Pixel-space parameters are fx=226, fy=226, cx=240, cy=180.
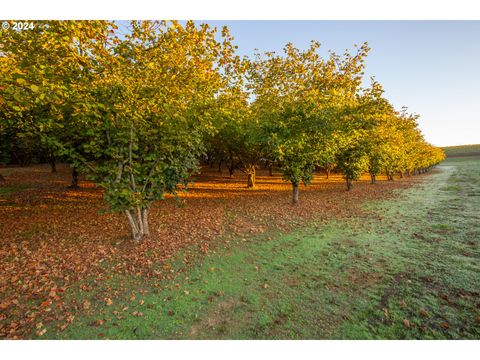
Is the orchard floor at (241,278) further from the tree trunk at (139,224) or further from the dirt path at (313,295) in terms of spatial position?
the tree trunk at (139,224)

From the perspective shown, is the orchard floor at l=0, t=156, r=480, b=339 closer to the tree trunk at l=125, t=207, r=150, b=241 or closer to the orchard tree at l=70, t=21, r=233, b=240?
the tree trunk at l=125, t=207, r=150, b=241

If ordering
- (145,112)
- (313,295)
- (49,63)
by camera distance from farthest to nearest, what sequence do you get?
1. (145,112)
2. (49,63)
3. (313,295)

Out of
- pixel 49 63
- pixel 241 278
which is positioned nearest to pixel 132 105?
pixel 49 63

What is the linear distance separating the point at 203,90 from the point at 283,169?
25.1 feet

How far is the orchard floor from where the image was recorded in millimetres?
4266

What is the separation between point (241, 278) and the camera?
6000 millimetres

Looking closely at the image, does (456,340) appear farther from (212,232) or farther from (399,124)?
(399,124)

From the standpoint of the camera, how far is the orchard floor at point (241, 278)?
427 centimetres

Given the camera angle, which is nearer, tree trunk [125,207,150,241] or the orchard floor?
the orchard floor

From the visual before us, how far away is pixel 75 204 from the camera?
1414cm

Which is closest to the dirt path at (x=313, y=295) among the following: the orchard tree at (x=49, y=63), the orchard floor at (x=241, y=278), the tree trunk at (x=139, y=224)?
the orchard floor at (x=241, y=278)

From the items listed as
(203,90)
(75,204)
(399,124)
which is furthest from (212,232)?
(399,124)

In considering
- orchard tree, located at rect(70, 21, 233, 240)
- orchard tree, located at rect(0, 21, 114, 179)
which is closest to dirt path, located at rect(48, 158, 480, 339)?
orchard tree, located at rect(70, 21, 233, 240)

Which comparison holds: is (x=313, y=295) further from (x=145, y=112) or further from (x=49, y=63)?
(x=49, y=63)
